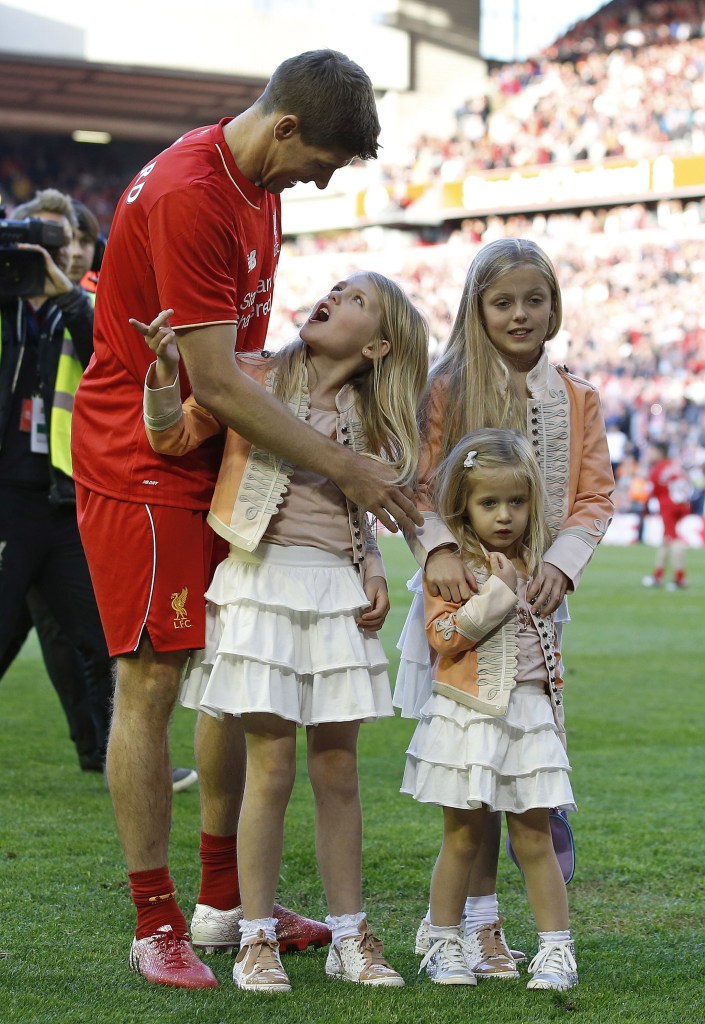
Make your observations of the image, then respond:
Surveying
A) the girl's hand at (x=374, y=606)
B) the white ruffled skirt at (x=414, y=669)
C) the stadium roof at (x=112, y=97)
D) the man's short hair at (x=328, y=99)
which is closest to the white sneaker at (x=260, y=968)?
the white ruffled skirt at (x=414, y=669)

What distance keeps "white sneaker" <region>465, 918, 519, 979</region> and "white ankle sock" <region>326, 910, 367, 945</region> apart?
0.31 meters

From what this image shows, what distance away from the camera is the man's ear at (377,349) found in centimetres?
342

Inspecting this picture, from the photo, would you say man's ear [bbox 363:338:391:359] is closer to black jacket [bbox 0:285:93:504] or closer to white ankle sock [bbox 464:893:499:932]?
white ankle sock [bbox 464:893:499:932]

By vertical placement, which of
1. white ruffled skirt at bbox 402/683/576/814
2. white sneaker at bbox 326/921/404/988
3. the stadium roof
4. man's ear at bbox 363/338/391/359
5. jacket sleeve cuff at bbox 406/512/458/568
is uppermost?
the stadium roof

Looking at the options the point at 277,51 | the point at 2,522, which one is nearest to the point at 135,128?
the point at 277,51

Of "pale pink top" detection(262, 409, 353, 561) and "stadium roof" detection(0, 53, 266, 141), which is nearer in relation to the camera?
"pale pink top" detection(262, 409, 353, 561)

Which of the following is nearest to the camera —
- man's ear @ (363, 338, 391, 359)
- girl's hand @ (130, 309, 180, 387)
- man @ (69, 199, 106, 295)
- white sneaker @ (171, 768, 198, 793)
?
girl's hand @ (130, 309, 180, 387)

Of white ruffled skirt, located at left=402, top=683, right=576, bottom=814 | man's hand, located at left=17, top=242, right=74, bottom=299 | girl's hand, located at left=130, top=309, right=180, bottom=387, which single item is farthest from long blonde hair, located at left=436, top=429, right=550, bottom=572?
man's hand, located at left=17, top=242, right=74, bottom=299

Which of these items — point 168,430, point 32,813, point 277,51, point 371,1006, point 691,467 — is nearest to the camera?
point 371,1006

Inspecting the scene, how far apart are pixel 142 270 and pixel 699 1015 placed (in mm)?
2173

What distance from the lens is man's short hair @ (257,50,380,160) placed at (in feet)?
10.3

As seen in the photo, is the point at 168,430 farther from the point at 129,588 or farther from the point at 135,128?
the point at 135,128

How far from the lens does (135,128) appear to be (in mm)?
44938

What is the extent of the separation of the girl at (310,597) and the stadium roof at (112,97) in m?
39.7
